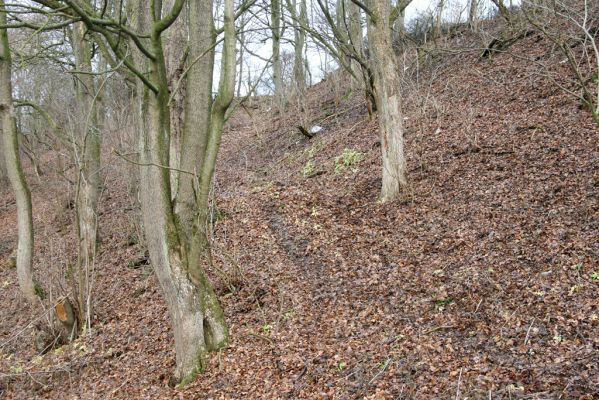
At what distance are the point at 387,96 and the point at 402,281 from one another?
3.18 meters

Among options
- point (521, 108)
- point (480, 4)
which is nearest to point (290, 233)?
point (521, 108)

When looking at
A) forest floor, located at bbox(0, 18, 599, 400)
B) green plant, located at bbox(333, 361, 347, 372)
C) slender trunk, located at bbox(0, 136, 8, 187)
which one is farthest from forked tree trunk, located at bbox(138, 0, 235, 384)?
slender trunk, located at bbox(0, 136, 8, 187)

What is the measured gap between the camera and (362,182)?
858cm

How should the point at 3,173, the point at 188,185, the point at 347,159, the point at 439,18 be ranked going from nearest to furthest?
the point at 188,185
the point at 347,159
the point at 439,18
the point at 3,173

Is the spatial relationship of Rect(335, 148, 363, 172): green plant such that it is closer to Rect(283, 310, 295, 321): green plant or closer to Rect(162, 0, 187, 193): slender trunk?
Rect(283, 310, 295, 321): green plant

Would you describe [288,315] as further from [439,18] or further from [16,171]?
[439,18]

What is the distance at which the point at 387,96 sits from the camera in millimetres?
7285

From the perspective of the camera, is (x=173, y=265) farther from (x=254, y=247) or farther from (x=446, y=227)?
(x=446, y=227)

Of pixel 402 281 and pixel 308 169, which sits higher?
pixel 308 169

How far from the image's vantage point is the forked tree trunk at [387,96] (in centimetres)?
725

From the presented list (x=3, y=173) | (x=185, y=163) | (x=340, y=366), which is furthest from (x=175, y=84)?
(x=3, y=173)

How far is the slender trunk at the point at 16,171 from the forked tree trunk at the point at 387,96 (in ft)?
20.6


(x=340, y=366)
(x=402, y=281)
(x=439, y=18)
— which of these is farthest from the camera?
(x=439, y=18)

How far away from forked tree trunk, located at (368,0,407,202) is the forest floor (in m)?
0.37
